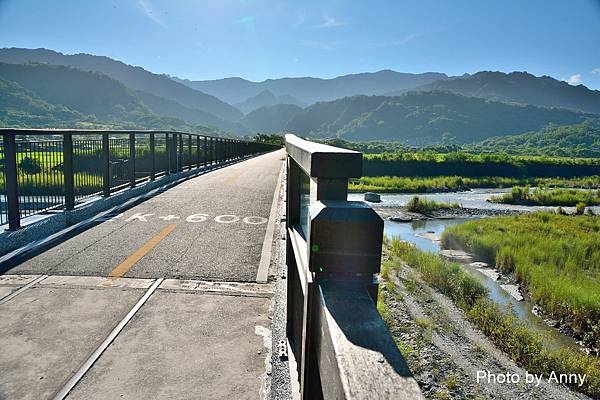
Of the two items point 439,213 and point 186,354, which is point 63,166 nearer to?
point 186,354

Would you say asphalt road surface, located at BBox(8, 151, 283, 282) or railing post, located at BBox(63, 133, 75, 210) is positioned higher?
railing post, located at BBox(63, 133, 75, 210)

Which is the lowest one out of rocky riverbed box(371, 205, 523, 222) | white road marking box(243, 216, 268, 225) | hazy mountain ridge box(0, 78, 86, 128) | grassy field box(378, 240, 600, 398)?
rocky riverbed box(371, 205, 523, 222)

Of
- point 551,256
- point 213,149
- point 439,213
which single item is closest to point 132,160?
point 213,149

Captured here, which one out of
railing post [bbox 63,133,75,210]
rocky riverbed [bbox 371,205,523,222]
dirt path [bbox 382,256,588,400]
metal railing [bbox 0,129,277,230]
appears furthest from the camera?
rocky riverbed [bbox 371,205,523,222]

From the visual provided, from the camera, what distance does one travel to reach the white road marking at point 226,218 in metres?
8.77

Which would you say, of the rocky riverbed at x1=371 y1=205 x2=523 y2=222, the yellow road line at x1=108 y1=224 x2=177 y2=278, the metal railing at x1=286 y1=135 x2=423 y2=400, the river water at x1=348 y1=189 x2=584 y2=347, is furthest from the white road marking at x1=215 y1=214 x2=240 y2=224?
the rocky riverbed at x1=371 y1=205 x2=523 y2=222

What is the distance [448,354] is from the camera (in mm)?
9906

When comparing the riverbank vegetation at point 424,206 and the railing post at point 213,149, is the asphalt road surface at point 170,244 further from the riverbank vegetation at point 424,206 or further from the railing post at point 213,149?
the riverbank vegetation at point 424,206

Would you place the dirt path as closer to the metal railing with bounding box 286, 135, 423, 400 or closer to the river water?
the river water

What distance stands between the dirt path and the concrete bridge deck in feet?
15.0

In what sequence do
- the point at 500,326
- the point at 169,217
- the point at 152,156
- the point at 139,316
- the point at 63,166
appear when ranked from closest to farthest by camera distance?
1. the point at 139,316
2. the point at 63,166
3. the point at 169,217
4. the point at 500,326
5. the point at 152,156

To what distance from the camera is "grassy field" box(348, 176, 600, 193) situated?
2238 inches

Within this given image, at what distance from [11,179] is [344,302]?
6.56 m

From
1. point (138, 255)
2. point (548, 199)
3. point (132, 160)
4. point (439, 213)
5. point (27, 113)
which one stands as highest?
point (27, 113)
